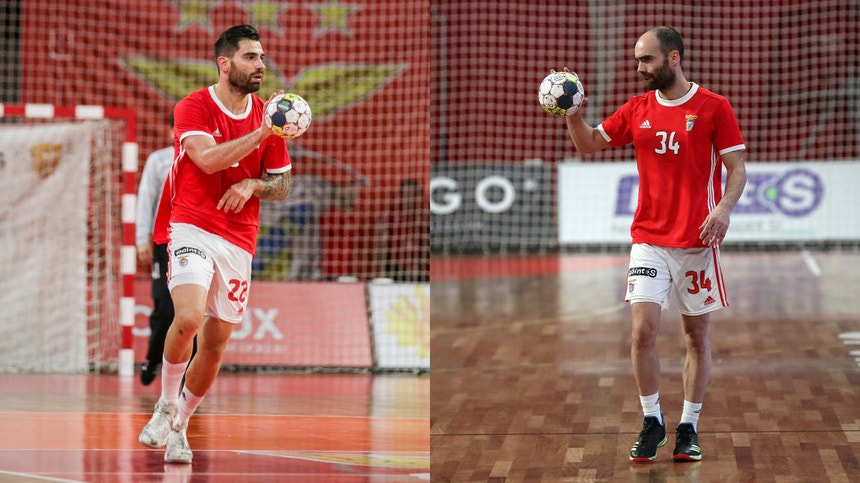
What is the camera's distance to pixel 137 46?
44.9 ft

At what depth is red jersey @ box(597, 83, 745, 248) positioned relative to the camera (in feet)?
17.2

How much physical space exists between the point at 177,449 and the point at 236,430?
1093 millimetres

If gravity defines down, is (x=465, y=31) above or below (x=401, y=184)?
above

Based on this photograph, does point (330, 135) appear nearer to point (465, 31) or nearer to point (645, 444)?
point (465, 31)

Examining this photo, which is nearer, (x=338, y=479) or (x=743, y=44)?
(x=338, y=479)

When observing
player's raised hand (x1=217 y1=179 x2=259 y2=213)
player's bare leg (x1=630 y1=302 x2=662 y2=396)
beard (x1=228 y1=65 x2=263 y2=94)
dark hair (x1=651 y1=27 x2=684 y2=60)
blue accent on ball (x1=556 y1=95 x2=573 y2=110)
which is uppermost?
dark hair (x1=651 y1=27 x2=684 y2=60)

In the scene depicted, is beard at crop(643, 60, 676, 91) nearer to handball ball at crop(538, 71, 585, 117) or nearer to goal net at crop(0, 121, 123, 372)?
handball ball at crop(538, 71, 585, 117)

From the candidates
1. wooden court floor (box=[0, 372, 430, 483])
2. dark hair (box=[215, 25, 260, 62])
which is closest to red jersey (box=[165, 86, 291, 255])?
dark hair (box=[215, 25, 260, 62])

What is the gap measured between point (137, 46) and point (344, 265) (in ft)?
12.2

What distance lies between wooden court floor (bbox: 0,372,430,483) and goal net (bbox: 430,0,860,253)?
9.39 meters

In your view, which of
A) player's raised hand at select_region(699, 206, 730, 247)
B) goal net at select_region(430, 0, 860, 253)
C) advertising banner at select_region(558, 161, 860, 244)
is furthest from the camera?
goal net at select_region(430, 0, 860, 253)

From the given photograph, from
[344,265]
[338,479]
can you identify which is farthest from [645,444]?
[344,265]

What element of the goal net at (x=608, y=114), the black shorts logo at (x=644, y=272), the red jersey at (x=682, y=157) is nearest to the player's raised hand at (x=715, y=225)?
the red jersey at (x=682, y=157)

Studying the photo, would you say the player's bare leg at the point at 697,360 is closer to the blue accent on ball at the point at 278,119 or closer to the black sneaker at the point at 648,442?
the black sneaker at the point at 648,442
